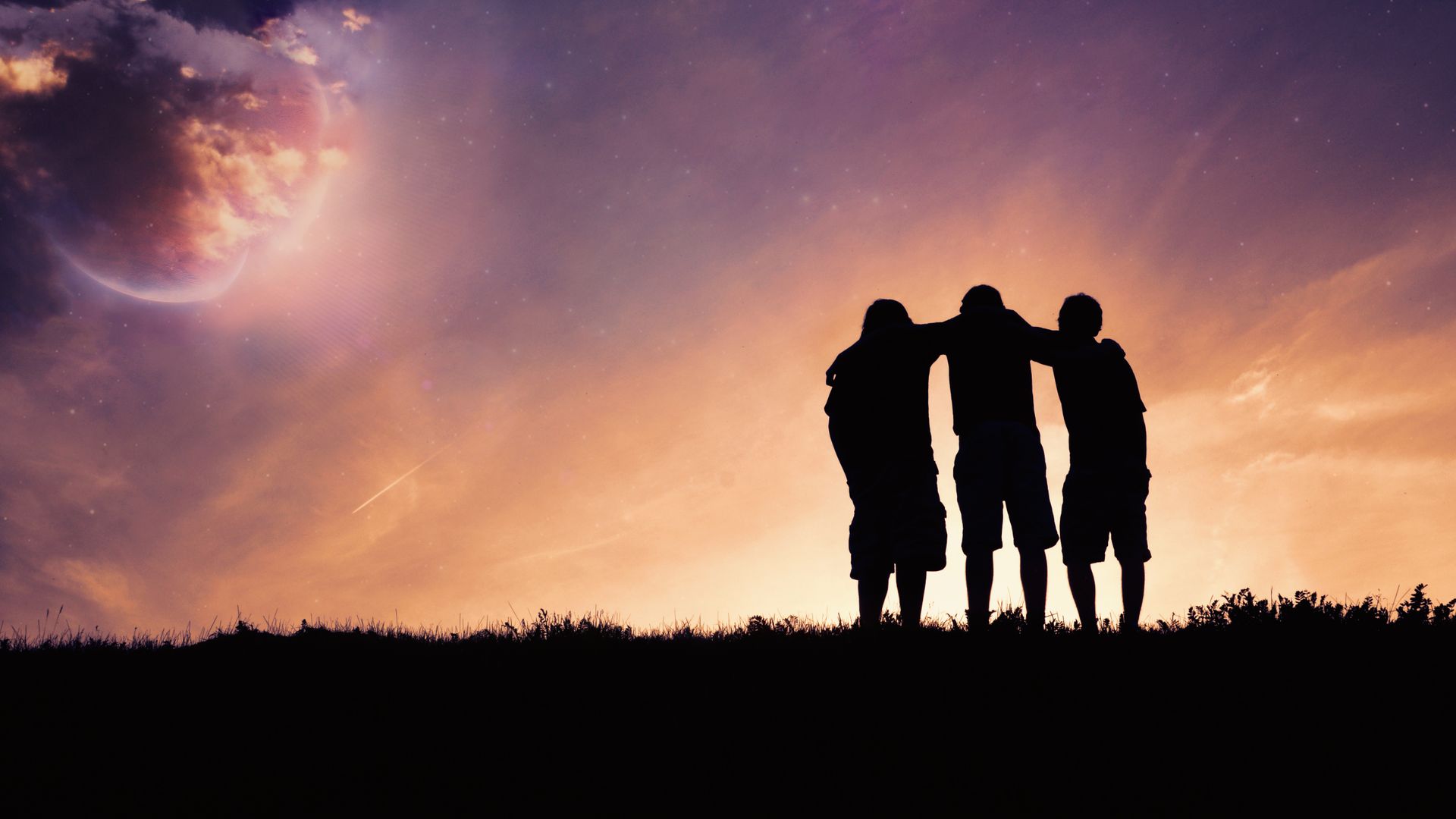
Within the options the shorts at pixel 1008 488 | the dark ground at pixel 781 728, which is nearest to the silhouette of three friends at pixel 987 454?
the shorts at pixel 1008 488

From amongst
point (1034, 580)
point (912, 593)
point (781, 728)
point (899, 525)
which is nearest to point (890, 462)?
point (899, 525)

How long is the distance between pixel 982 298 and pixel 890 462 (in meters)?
1.65

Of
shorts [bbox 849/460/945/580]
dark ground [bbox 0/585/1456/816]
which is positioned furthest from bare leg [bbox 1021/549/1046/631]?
shorts [bbox 849/460/945/580]

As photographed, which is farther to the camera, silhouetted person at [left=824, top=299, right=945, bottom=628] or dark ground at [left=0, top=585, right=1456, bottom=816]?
silhouetted person at [left=824, top=299, right=945, bottom=628]

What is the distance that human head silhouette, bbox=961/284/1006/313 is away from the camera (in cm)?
709

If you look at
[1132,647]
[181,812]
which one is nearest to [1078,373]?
[1132,647]

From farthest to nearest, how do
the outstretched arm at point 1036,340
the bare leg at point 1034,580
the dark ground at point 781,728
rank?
the outstretched arm at point 1036,340 < the bare leg at point 1034,580 < the dark ground at point 781,728

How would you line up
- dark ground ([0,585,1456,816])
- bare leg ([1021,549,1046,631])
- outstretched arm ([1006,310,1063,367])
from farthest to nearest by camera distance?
1. outstretched arm ([1006,310,1063,367])
2. bare leg ([1021,549,1046,631])
3. dark ground ([0,585,1456,816])

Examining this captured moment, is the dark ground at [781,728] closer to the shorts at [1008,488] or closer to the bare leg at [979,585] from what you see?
the bare leg at [979,585]

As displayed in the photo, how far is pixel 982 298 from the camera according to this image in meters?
7.12

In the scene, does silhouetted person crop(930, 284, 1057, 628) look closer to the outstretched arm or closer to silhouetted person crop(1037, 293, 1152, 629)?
the outstretched arm

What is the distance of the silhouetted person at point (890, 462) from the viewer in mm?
6691

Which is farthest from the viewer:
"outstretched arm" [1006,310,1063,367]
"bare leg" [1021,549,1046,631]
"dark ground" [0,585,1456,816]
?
"outstretched arm" [1006,310,1063,367]

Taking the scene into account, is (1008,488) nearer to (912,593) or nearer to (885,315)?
(912,593)
